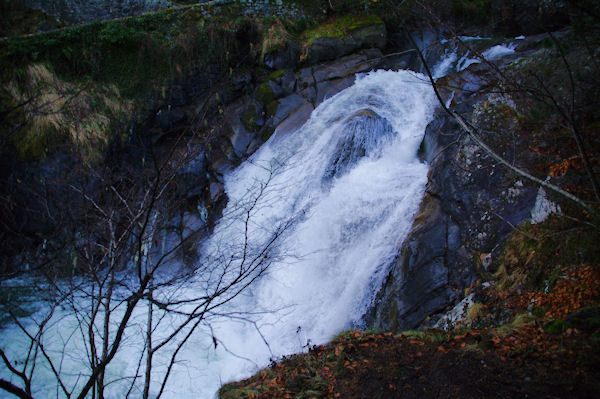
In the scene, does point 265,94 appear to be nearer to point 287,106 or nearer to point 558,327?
point 287,106

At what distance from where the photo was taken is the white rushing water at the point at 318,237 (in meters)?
6.12

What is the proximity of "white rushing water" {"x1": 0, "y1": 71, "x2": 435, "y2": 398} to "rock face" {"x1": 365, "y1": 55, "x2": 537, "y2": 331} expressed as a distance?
365 mm

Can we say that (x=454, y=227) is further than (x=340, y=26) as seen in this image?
No

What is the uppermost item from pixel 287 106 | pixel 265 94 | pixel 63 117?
pixel 63 117

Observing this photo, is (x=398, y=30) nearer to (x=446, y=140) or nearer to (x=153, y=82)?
(x=446, y=140)

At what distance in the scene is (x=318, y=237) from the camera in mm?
7055

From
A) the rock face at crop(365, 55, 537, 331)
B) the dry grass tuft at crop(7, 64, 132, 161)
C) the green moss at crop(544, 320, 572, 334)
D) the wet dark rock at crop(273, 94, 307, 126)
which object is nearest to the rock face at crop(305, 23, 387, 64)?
the wet dark rock at crop(273, 94, 307, 126)

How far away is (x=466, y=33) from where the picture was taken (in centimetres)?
1078

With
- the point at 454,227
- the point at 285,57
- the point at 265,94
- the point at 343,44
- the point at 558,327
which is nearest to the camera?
the point at 558,327

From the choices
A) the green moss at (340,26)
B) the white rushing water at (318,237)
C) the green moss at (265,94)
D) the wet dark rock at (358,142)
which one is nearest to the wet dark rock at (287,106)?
the green moss at (265,94)

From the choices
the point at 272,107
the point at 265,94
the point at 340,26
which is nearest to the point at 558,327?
the point at 272,107

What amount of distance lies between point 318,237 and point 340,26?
688 cm

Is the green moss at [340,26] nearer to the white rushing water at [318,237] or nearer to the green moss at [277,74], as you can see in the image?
the green moss at [277,74]

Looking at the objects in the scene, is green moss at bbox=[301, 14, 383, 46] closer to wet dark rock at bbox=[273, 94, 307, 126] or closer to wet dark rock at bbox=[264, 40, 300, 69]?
wet dark rock at bbox=[264, 40, 300, 69]
